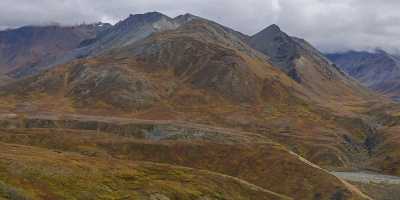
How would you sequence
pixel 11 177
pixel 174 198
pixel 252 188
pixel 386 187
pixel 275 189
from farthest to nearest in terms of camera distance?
pixel 386 187, pixel 275 189, pixel 252 188, pixel 174 198, pixel 11 177

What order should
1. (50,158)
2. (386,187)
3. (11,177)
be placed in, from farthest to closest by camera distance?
(386,187)
(50,158)
(11,177)

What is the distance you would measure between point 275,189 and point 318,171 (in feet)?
43.9

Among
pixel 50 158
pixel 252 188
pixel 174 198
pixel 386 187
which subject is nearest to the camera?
pixel 174 198

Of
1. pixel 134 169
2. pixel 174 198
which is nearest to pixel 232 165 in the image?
pixel 134 169

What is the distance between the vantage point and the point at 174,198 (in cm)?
10775

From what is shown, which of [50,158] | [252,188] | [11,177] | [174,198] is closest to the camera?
[11,177]

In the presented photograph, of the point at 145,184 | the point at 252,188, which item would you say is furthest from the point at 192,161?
the point at 145,184

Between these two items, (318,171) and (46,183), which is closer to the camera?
(46,183)

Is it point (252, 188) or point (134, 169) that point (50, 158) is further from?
point (252, 188)

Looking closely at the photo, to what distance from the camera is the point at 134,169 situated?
122 meters

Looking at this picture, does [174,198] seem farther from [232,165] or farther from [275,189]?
[232,165]

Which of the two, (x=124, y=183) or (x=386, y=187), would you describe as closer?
(x=124, y=183)

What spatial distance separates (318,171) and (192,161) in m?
38.0

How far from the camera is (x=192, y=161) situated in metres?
176
